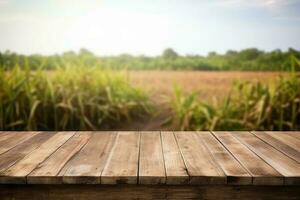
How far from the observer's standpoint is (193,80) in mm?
3551

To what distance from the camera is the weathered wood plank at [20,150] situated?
4.42 feet

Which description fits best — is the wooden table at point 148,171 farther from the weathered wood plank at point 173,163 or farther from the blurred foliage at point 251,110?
the blurred foliage at point 251,110

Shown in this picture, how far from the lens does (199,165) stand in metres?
1.32

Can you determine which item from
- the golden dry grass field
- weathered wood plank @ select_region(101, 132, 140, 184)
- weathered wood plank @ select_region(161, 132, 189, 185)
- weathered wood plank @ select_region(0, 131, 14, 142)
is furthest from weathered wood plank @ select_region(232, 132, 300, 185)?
the golden dry grass field

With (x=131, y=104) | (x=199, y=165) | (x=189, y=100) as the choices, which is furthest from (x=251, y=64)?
(x=199, y=165)

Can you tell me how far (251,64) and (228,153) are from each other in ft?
7.29

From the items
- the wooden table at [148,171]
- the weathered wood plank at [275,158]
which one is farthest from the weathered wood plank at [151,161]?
the weathered wood plank at [275,158]

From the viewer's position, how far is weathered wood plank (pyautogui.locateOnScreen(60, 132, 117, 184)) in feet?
3.89

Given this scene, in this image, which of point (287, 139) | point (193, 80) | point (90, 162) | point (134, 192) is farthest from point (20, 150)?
point (193, 80)

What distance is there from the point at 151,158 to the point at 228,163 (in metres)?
0.28

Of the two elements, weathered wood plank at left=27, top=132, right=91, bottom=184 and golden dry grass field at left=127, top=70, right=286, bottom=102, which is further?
golden dry grass field at left=127, top=70, right=286, bottom=102

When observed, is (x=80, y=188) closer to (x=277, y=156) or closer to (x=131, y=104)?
(x=277, y=156)

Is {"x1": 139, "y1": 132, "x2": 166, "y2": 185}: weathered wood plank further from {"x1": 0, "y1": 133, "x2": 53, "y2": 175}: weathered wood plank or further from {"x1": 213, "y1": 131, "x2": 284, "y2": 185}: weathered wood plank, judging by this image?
{"x1": 0, "y1": 133, "x2": 53, "y2": 175}: weathered wood plank

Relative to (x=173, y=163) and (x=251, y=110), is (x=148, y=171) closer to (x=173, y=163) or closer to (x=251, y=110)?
(x=173, y=163)
